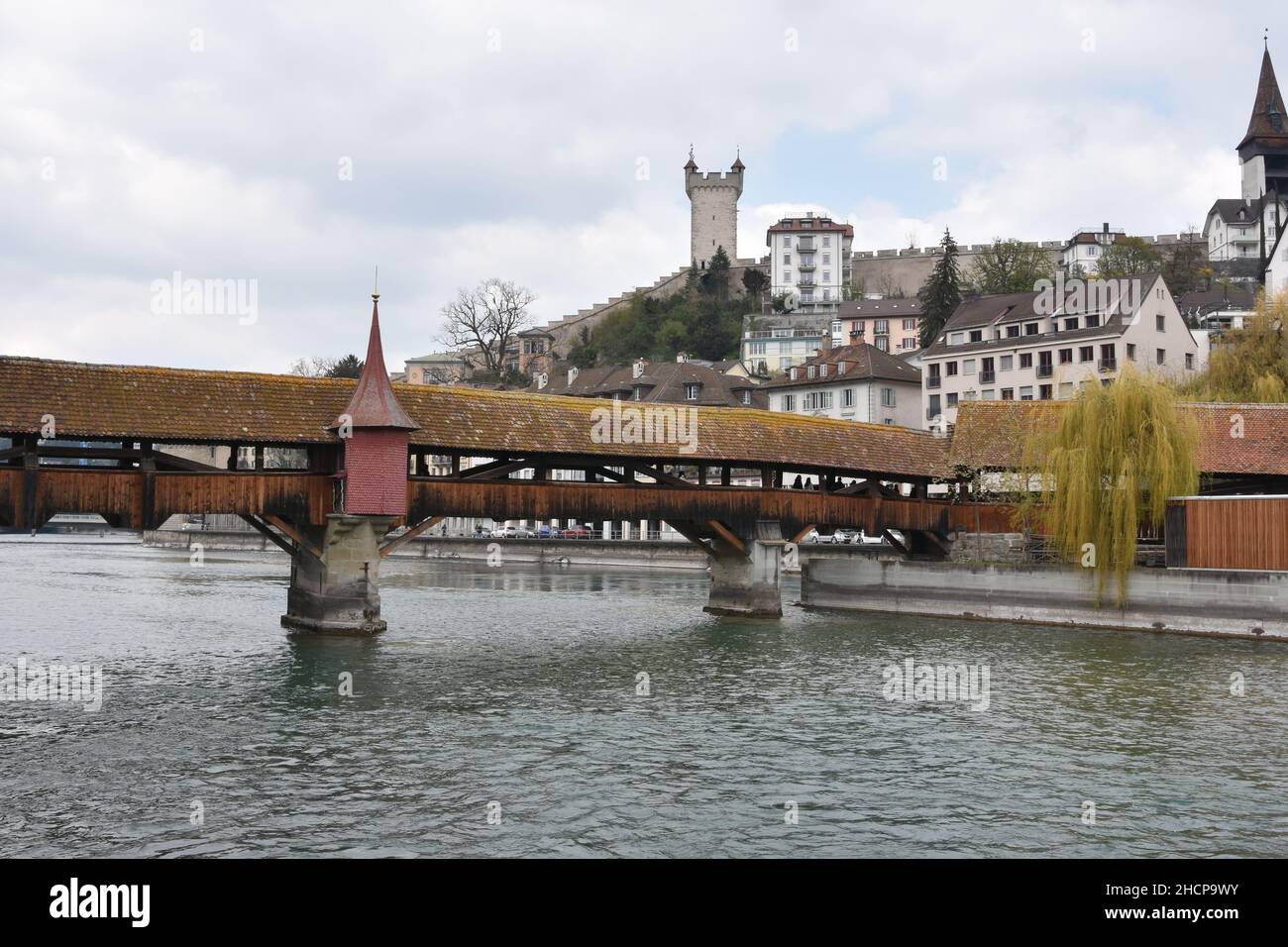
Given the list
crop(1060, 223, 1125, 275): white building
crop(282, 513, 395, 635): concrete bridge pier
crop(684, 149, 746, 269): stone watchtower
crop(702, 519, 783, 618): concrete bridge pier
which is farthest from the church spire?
crop(282, 513, 395, 635): concrete bridge pier

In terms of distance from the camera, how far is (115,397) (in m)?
23.9

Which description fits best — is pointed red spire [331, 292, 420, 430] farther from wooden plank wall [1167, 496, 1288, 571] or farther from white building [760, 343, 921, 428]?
white building [760, 343, 921, 428]

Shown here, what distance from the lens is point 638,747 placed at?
49.9 ft

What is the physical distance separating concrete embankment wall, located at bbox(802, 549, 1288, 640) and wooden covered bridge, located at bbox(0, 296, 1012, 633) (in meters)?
1.91

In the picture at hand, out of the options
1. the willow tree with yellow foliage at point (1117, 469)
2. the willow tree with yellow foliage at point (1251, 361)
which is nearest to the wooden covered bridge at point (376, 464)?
the willow tree with yellow foliage at point (1117, 469)

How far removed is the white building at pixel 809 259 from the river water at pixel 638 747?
254ft

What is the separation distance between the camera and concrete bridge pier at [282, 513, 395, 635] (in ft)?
82.2

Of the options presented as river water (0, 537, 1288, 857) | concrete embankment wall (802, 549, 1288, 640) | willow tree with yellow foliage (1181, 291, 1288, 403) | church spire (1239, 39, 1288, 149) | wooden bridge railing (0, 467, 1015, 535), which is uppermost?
church spire (1239, 39, 1288, 149)

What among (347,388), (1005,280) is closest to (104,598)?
(347,388)

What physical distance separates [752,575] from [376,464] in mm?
11318

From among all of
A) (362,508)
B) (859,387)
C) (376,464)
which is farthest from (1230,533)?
(859,387)

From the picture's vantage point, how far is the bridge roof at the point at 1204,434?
32.6 metres
